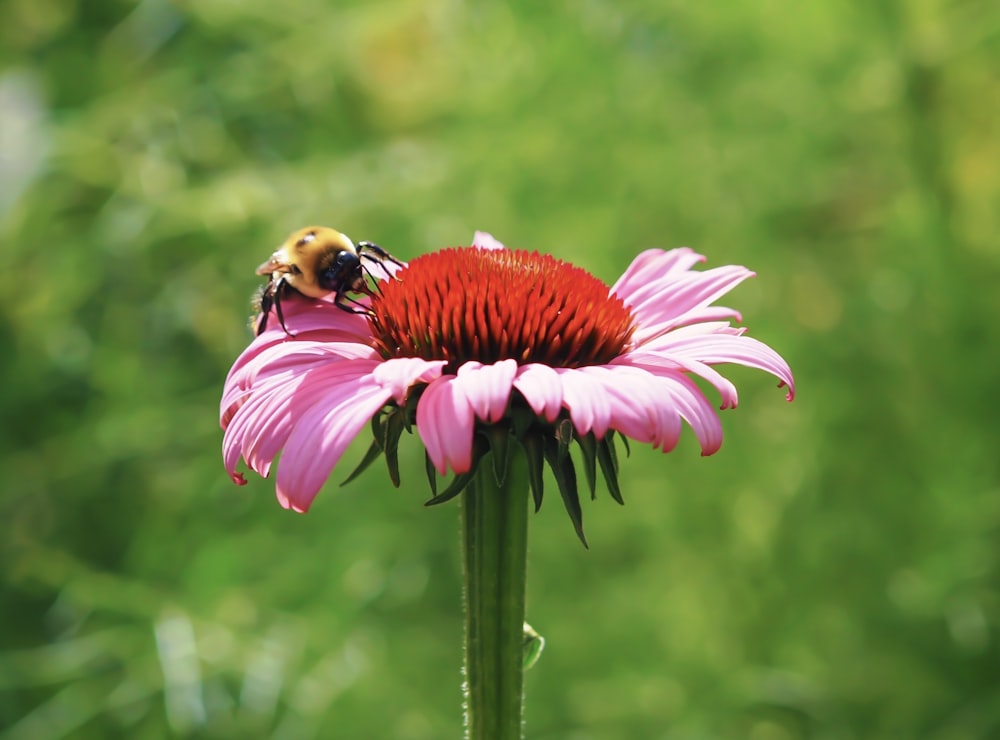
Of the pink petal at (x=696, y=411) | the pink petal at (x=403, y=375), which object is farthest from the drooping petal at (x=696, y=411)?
the pink petal at (x=403, y=375)

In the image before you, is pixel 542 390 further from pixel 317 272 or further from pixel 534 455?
pixel 317 272

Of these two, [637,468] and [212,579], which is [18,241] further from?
[637,468]

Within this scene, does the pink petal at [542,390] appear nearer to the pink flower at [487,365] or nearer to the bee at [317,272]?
the pink flower at [487,365]

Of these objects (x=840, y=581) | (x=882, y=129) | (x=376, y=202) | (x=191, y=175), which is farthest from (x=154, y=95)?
(x=840, y=581)

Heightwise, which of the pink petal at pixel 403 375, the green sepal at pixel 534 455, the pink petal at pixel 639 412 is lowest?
the green sepal at pixel 534 455

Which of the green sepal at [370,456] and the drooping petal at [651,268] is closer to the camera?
the green sepal at [370,456]

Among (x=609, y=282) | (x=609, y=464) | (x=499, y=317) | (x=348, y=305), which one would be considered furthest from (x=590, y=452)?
(x=609, y=282)

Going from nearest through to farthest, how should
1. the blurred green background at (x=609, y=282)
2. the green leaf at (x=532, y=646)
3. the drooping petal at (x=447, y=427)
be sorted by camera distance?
the drooping petal at (x=447, y=427) → the green leaf at (x=532, y=646) → the blurred green background at (x=609, y=282)
